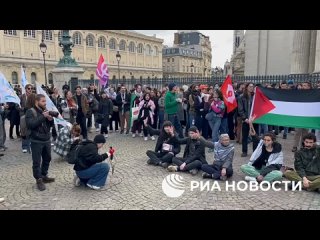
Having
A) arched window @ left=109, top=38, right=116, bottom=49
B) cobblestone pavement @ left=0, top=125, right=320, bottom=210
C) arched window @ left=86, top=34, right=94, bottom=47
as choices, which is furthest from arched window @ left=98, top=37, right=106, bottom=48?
cobblestone pavement @ left=0, top=125, right=320, bottom=210

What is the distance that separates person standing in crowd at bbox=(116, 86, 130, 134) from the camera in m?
11.8

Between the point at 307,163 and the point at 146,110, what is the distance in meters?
6.19

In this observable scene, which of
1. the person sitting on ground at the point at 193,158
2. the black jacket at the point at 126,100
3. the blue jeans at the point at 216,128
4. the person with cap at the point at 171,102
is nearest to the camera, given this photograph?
the person sitting on ground at the point at 193,158

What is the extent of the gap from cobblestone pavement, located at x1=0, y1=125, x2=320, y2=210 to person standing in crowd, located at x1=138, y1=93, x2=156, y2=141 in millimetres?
3566

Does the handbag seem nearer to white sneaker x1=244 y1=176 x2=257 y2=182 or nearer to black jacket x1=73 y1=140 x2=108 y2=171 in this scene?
black jacket x1=73 y1=140 x2=108 y2=171

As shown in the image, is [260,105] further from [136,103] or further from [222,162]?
[136,103]

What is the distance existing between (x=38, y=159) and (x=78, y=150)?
34.4 inches

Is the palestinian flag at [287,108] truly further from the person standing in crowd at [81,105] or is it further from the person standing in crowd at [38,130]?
the person standing in crowd at [81,105]

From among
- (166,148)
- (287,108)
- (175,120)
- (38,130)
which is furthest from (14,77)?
(287,108)

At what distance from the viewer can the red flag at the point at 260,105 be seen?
738cm

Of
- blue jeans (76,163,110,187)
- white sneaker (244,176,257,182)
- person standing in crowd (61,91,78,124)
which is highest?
person standing in crowd (61,91,78,124)

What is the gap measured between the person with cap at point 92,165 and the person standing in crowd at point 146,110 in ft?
15.9

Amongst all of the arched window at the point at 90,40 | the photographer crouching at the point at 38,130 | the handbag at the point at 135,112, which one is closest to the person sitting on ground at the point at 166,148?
the photographer crouching at the point at 38,130

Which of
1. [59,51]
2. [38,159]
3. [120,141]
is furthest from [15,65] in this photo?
[38,159]
